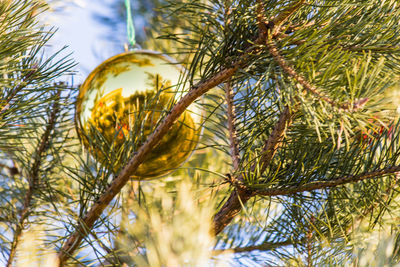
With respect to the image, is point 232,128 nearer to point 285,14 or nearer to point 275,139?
point 275,139

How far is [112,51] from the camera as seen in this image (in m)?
1.52

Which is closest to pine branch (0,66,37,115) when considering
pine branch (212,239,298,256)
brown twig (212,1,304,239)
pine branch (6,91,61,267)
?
pine branch (6,91,61,267)

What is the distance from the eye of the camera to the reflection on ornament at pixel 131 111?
2.15 feet

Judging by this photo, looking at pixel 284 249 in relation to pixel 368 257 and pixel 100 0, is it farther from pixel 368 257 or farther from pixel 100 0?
pixel 100 0

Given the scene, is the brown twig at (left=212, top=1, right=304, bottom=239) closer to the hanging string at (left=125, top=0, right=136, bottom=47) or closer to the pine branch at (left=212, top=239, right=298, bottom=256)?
the pine branch at (left=212, top=239, right=298, bottom=256)

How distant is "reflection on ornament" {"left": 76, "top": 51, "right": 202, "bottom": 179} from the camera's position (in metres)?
0.66

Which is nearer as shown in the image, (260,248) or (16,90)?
(16,90)

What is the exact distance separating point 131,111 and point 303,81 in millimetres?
299

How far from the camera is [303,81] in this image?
0.45 metres

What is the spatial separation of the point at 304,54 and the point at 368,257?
0.74ft

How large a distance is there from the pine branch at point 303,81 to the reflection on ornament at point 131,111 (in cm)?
19

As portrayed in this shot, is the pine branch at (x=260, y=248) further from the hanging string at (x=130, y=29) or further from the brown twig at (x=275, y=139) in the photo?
the hanging string at (x=130, y=29)

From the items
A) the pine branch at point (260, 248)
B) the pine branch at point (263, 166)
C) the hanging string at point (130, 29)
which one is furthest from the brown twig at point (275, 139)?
Answer: the hanging string at point (130, 29)

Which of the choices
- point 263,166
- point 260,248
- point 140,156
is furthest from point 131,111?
point 260,248
